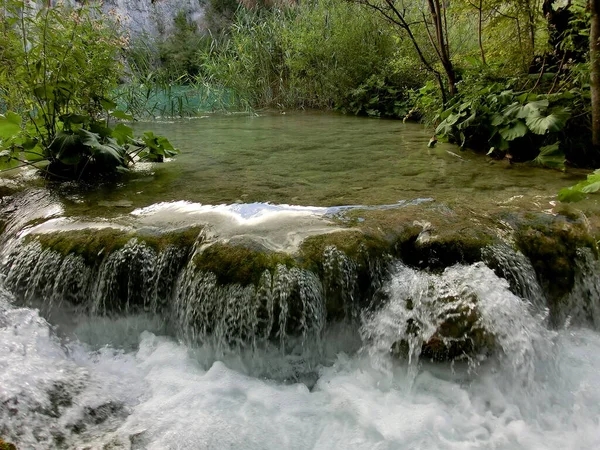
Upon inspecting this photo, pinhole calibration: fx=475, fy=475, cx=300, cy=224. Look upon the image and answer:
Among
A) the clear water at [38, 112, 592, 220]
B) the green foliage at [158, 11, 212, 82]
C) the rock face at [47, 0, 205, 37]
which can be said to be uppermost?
the rock face at [47, 0, 205, 37]

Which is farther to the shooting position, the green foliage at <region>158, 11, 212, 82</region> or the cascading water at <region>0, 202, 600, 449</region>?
the green foliage at <region>158, 11, 212, 82</region>

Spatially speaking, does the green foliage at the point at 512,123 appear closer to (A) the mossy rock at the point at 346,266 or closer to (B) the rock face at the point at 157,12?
(A) the mossy rock at the point at 346,266

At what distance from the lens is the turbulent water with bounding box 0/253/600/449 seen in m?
2.18

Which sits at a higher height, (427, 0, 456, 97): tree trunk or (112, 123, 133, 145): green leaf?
(427, 0, 456, 97): tree trunk

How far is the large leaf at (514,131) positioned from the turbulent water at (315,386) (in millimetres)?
2104

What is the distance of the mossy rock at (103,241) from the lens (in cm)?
295

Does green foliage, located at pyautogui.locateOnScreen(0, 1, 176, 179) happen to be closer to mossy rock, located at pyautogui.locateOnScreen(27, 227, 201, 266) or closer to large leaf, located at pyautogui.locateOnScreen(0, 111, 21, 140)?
large leaf, located at pyautogui.locateOnScreen(0, 111, 21, 140)

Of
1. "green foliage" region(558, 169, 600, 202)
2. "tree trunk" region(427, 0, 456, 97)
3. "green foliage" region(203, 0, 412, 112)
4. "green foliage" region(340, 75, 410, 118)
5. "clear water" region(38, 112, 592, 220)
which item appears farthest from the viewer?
"green foliage" region(203, 0, 412, 112)

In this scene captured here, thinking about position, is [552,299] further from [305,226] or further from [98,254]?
[98,254]

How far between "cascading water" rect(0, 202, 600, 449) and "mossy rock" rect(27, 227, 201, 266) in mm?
38

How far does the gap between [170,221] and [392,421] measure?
1838 mm

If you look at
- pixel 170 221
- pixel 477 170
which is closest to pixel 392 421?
pixel 170 221

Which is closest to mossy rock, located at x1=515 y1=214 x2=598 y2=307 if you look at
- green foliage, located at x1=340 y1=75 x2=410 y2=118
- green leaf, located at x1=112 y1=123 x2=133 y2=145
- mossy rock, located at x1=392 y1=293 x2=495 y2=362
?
mossy rock, located at x1=392 y1=293 x2=495 y2=362

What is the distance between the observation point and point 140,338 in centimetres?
291
